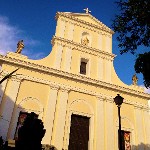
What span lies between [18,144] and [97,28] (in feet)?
59.3

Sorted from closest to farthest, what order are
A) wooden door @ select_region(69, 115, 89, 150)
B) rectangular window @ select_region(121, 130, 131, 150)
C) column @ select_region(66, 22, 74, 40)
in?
wooden door @ select_region(69, 115, 89, 150), rectangular window @ select_region(121, 130, 131, 150), column @ select_region(66, 22, 74, 40)

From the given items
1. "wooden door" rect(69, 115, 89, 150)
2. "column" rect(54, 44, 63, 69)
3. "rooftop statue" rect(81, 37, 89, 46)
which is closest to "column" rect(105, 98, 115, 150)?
"wooden door" rect(69, 115, 89, 150)

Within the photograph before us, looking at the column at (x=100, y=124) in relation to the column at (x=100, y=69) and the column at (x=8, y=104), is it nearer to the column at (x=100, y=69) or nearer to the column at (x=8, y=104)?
the column at (x=100, y=69)

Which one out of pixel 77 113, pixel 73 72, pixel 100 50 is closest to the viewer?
pixel 77 113

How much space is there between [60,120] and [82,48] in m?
7.26

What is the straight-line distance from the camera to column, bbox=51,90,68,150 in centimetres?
1634

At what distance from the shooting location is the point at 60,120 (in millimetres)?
17109

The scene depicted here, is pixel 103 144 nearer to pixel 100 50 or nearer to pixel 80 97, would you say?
pixel 80 97

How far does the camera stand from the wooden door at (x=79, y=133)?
56.5ft

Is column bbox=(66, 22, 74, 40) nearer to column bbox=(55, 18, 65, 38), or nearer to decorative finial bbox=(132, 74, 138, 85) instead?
column bbox=(55, 18, 65, 38)

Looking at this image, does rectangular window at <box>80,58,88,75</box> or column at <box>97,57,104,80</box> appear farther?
rectangular window at <box>80,58,88,75</box>

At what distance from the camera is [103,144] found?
58.0ft

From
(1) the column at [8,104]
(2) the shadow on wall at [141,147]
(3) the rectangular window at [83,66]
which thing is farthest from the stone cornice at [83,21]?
(2) the shadow on wall at [141,147]

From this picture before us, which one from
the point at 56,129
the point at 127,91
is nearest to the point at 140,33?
the point at 56,129
